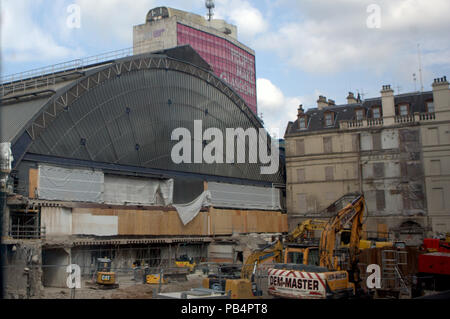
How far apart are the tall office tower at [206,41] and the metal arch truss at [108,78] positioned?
203ft

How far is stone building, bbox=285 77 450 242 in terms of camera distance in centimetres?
5866

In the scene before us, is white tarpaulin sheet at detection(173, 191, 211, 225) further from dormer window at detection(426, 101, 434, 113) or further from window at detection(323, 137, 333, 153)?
dormer window at detection(426, 101, 434, 113)

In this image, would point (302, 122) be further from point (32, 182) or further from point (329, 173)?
point (32, 182)

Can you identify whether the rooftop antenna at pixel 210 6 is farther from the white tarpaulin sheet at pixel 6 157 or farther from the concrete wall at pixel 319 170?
the white tarpaulin sheet at pixel 6 157

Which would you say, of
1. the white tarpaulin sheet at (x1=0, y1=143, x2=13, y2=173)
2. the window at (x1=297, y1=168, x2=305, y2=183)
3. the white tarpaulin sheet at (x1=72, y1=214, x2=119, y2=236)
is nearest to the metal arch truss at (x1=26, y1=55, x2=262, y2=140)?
the white tarpaulin sheet at (x1=0, y1=143, x2=13, y2=173)

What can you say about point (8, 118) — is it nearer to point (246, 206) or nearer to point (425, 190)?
point (246, 206)

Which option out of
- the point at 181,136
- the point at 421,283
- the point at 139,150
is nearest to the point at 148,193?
the point at 139,150

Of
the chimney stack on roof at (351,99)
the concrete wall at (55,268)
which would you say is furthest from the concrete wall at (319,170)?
the concrete wall at (55,268)

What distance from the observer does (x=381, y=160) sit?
205 feet

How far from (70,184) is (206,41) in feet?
309

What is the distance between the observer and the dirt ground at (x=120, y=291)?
31672 mm

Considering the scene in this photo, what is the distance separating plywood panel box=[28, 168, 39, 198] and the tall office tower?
84.7 m

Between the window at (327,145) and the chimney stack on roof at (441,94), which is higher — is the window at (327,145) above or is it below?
below

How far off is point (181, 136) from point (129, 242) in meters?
14.5
